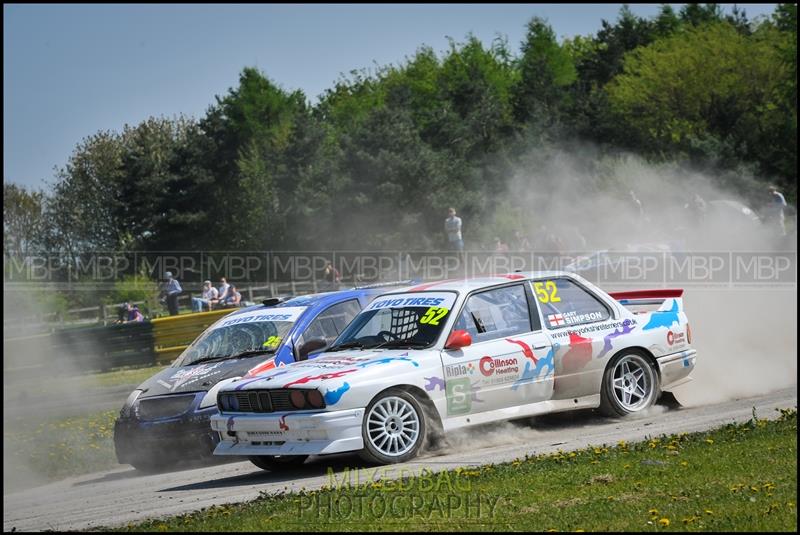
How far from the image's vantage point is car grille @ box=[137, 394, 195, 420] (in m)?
10.7

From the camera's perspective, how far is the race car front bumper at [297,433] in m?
8.36

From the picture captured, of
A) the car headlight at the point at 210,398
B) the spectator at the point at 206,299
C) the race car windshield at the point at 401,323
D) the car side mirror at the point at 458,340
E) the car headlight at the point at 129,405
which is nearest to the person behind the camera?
the car side mirror at the point at 458,340

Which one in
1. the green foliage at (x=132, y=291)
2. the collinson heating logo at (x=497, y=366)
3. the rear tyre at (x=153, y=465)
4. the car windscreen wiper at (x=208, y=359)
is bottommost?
the rear tyre at (x=153, y=465)

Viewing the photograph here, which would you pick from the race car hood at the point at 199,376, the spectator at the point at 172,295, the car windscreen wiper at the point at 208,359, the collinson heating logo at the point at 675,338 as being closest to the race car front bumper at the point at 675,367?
the collinson heating logo at the point at 675,338

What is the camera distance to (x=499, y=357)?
961 centimetres

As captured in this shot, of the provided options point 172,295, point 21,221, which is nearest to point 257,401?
point 172,295

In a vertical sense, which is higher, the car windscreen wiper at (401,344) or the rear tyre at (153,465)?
the car windscreen wiper at (401,344)

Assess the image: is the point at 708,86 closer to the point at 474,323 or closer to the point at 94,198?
the point at 94,198

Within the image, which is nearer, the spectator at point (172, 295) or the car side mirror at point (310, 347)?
the car side mirror at point (310, 347)

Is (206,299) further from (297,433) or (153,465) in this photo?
(297,433)

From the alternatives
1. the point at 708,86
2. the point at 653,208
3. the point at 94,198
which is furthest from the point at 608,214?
the point at 708,86

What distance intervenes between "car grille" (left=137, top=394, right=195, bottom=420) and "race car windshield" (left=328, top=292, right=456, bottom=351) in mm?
1878

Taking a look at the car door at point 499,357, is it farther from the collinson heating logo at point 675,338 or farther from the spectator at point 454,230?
Result: the spectator at point 454,230

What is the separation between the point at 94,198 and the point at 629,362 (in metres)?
35.3
